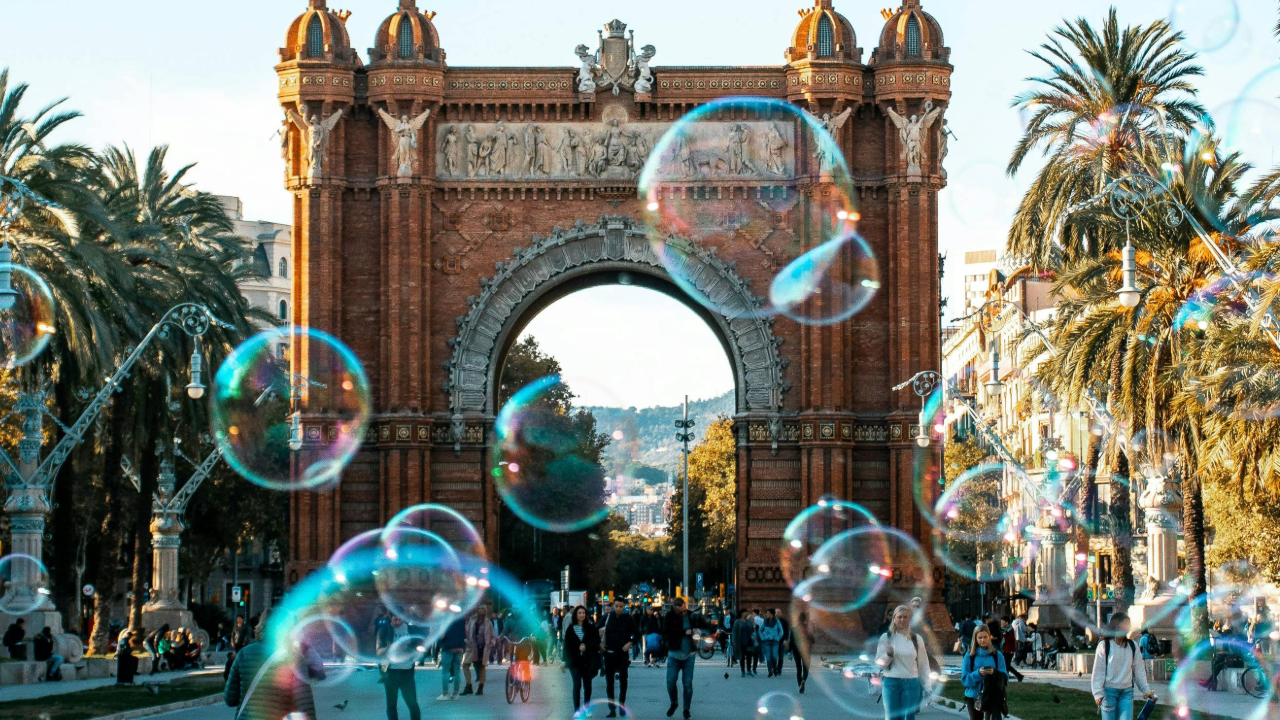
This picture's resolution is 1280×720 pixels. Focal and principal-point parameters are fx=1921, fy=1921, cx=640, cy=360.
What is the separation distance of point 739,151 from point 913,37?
15.5ft

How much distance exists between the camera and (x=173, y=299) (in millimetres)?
40375

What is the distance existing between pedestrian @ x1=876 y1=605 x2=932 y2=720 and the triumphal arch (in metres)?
25.7

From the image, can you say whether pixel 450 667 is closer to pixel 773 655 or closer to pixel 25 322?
pixel 25 322

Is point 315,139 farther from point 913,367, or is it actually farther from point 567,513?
point 567,513

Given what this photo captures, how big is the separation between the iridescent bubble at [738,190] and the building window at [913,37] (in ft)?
7.18

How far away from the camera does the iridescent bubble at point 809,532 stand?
4281 cm

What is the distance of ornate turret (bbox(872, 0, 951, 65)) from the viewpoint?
143 feet

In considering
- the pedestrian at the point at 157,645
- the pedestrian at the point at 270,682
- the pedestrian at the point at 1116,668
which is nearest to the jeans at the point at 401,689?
the pedestrian at the point at 270,682

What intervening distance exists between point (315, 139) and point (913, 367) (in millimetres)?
14501

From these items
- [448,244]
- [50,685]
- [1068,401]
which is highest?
[448,244]

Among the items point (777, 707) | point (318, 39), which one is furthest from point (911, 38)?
point (777, 707)

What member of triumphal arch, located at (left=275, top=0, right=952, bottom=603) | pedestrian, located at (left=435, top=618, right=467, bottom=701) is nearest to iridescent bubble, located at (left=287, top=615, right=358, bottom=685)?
triumphal arch, located at (left=275, top=0, right=952, bottom=603)

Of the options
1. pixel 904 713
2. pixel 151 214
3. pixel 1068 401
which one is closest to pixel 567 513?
pixel 151 214

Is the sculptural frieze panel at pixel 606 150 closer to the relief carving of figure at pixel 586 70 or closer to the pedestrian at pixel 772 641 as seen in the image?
the relief carving of figure at pixel 586 70
